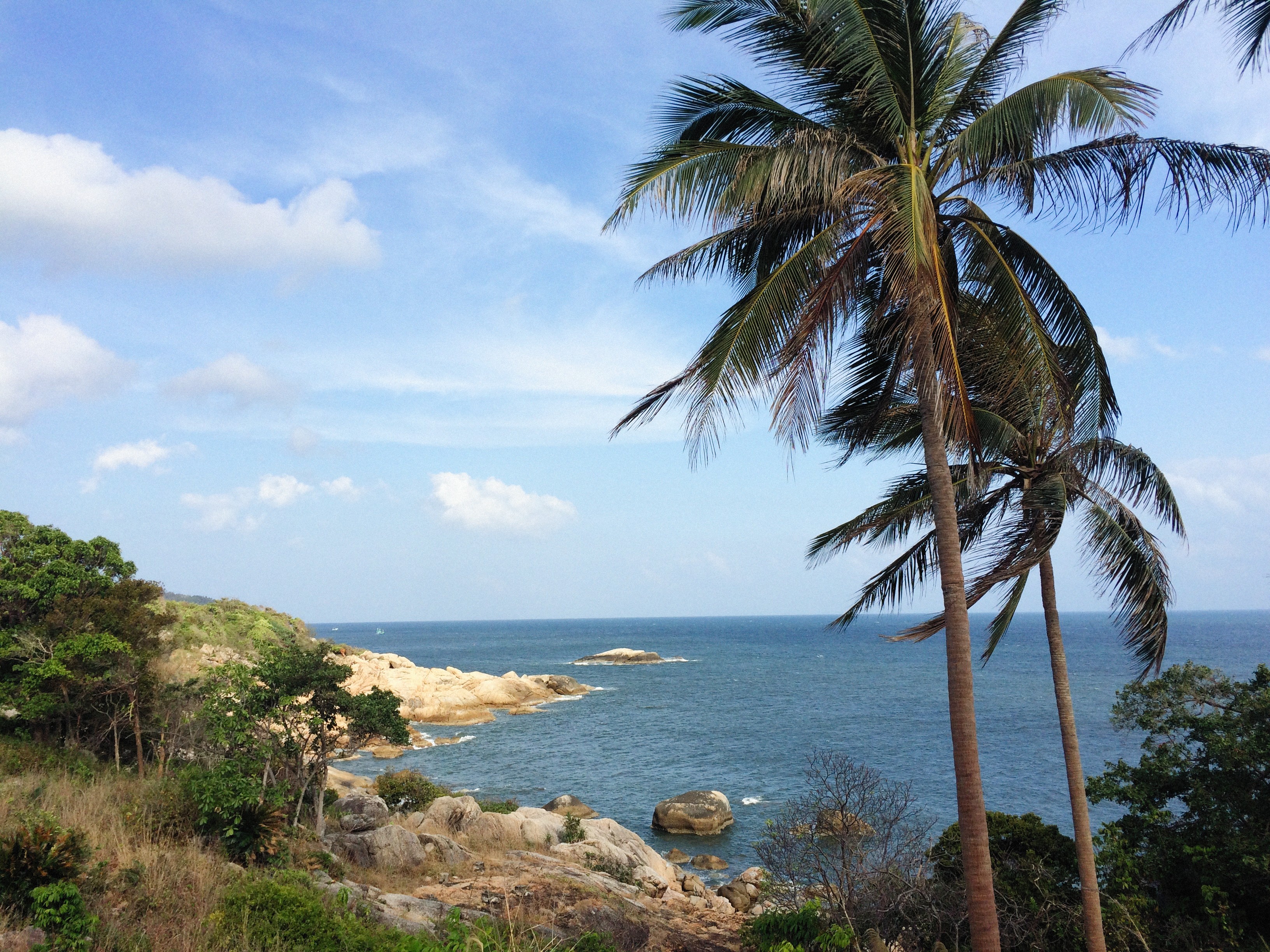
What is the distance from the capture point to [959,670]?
7570mm

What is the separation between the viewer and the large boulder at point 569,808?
28.6 metres

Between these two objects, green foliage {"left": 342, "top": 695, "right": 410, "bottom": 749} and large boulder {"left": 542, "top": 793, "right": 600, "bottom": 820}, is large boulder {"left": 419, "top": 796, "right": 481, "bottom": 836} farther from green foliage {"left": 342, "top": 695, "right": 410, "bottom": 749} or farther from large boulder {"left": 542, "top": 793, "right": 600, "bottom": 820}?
large boulder {"left": 542, "top": 793, "right": 600, "bottom": 820}

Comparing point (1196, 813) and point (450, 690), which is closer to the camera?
point (1196, 813)

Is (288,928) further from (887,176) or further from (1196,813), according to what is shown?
(1196,813)

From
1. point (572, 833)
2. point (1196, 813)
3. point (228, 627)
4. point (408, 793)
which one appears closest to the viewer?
point (1196, 813)

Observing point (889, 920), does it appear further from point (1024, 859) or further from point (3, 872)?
point (3, 872)

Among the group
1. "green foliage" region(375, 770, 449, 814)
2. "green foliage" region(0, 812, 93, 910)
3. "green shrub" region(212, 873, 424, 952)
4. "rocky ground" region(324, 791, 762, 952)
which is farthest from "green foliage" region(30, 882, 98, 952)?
"green foliage" region(375, 770, 449, 814)

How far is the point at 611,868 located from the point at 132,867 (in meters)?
11.9

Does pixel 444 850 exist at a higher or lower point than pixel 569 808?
higher

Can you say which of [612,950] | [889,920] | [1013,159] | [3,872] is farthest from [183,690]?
[1013,159]

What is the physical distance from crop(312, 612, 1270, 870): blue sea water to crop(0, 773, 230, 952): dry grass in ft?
64.5

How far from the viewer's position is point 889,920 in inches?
426

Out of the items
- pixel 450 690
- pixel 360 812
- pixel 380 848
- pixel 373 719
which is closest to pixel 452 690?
pixel 450 690

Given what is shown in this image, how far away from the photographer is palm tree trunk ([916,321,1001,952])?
7.16m
